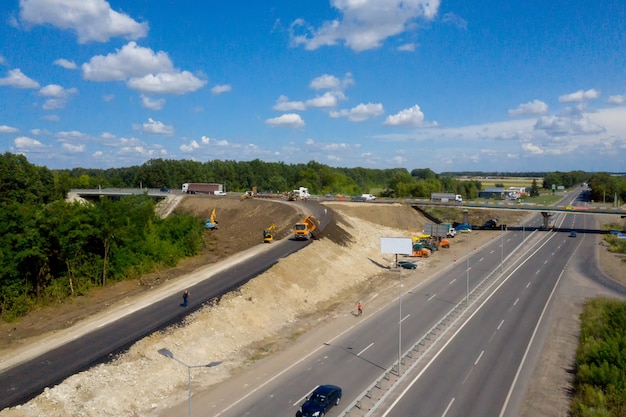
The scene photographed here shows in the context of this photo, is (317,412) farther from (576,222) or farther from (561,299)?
(576,222)

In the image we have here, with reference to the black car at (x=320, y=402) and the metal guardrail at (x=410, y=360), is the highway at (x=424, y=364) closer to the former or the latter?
the metal guardrail at (x=410, y=360)

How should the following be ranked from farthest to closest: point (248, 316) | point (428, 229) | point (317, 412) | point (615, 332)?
point (428, 229), point (248, 316), point (615, 332), point (317, 412)

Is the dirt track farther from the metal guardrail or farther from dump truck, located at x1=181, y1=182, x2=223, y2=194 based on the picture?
dump truck, located at x1=181, y1=182, x2=223, y2=194

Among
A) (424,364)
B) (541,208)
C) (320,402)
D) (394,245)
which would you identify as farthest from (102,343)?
(541,208)

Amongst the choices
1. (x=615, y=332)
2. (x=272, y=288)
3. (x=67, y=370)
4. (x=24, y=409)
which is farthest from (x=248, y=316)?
(x=615, y=332)

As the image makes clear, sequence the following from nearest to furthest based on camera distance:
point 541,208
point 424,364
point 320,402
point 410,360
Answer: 1. point 320,402
2. point 424,364
3. point 410,360
4. point 541,208

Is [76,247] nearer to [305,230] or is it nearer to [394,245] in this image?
[305,230]
